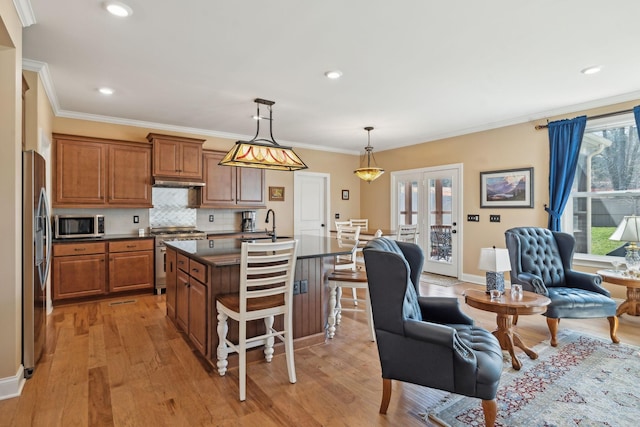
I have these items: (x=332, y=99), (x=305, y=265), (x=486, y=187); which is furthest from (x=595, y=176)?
(x=305, y=265)

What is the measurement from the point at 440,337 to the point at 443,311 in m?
0.62

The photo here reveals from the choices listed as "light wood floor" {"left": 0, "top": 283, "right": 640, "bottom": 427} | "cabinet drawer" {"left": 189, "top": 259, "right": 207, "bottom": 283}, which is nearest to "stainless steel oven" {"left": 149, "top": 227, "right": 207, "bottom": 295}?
"light wood floor" {"left": 0, "top": 283, "right": 640, "bottom": 427}

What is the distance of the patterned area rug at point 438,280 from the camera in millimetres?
5629

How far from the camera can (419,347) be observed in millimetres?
1910

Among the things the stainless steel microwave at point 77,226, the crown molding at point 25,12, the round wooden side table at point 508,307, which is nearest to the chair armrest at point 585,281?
the round wooden side table at point 508,307

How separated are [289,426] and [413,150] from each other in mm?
5770

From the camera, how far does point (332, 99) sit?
426 centimetres

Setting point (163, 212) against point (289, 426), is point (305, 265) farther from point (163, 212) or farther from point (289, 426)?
point (163, 212)

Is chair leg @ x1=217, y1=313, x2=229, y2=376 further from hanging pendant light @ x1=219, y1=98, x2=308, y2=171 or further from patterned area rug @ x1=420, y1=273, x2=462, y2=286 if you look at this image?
patterned area rug @ x1=420, y1=273, x2=462, y2=286

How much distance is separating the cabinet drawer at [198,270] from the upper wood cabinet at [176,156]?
2623 millimetres

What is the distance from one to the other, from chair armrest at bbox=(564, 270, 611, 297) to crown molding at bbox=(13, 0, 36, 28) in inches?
203

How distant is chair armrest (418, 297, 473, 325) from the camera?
2.38 meters

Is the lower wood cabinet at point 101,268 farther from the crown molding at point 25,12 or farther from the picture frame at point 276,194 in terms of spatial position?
the crown molding at point 25,12

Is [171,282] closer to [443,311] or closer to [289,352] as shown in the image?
[289,352]
